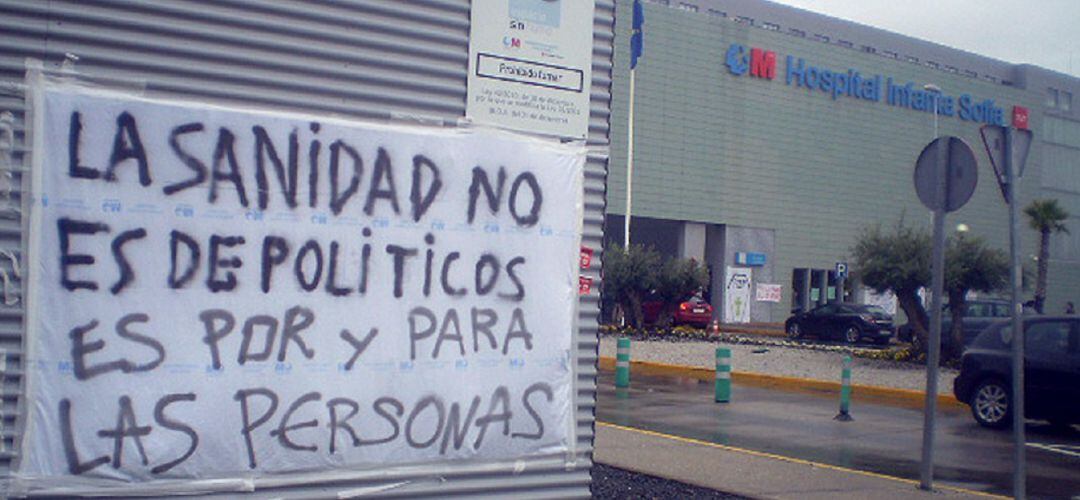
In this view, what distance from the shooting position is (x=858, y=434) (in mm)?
13164

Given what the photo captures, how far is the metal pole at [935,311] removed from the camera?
895 centimetres

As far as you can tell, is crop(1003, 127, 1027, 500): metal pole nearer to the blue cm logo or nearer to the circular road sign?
the circular road sign

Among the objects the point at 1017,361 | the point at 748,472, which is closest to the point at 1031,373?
the point at 748,472

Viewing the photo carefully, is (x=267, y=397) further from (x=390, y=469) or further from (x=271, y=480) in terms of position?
(x=390, y=469)

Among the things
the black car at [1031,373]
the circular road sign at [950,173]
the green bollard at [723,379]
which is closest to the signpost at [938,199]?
the circular road sign at [950,173]

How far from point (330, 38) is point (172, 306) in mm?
1332

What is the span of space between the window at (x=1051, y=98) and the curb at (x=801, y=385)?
56.0 meters

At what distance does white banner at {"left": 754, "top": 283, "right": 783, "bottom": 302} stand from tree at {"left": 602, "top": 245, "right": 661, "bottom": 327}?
21183 mm

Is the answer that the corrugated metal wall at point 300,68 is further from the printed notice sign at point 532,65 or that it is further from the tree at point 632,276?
the tree at point 632,276

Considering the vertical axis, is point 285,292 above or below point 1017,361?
above

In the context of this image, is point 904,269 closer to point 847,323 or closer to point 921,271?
point 921,271

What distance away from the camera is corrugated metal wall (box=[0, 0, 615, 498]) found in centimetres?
432

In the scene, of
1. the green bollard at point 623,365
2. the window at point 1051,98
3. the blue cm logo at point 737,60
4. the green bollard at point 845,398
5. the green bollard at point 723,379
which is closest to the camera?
the green bollard at point 845,398

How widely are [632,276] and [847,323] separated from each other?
7.23m
